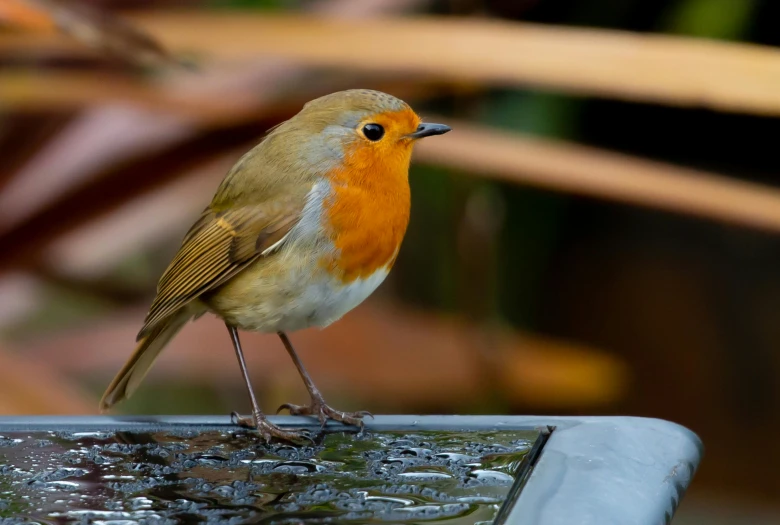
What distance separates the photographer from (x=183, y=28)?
303 centimetres

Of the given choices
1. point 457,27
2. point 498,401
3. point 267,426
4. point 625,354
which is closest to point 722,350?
point 625,354

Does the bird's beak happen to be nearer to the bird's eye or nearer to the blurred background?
the bird's eye

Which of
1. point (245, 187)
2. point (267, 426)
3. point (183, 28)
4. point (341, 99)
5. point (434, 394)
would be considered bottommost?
point (434, 394)

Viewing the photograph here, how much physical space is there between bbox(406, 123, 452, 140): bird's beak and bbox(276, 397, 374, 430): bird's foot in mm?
599

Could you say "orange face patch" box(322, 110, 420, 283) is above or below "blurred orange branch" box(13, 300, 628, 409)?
above

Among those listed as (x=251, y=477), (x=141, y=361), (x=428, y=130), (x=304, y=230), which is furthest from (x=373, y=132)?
(x=251, y=477)

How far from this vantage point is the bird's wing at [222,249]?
2.40 metres

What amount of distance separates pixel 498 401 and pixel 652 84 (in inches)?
68.8

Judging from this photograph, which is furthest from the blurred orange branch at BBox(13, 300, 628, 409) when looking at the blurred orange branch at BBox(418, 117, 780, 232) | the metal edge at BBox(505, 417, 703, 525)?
the metal edge at BBox(505, 417, 703, 525)

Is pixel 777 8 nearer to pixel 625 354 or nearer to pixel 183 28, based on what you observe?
pixel 625 354

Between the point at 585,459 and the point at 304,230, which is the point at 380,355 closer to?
the point at 304,230

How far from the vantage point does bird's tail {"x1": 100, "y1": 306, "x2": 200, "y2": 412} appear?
8.46 feet

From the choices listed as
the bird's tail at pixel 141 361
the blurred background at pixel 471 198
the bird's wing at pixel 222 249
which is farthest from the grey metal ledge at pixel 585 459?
the blurred background at pixel 471 198

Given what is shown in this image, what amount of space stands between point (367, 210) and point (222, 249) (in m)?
0.36
